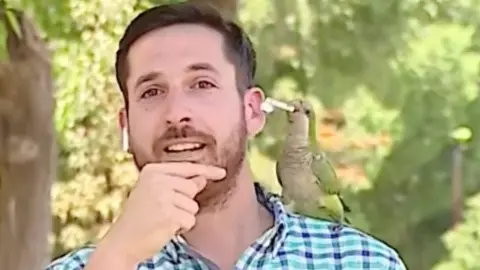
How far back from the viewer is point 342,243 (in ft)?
3.94

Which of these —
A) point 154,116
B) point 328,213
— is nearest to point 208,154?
point 154,116

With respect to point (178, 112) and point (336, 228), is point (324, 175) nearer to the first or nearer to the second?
point (336, 228)

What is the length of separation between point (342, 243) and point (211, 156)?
24 cm

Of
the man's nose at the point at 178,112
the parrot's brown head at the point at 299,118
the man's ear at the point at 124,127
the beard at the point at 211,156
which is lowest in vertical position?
the beard at the point at 211,156

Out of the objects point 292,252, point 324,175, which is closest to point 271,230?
point 292,252

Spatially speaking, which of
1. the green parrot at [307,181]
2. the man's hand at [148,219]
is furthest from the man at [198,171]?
the green parrot at [307,181]

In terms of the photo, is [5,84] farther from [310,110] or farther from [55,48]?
[310,110]

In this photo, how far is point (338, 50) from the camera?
10.1 feet

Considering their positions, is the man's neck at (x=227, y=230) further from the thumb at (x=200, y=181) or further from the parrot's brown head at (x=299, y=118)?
the parrot's brown head at (x=299, y=118)

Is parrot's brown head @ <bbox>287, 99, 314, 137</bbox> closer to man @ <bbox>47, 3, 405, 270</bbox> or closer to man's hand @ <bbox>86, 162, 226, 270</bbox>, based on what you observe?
man @ <bbox>47, 3, 405, 270</bbox>

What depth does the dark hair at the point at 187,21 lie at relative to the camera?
45.6 inches

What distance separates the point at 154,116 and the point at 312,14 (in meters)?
2.03

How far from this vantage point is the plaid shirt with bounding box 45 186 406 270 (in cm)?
113

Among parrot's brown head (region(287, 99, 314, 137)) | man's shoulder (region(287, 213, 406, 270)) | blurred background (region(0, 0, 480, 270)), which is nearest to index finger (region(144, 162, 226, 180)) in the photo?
man's shoulder (region(287, 213, 406, 270))
